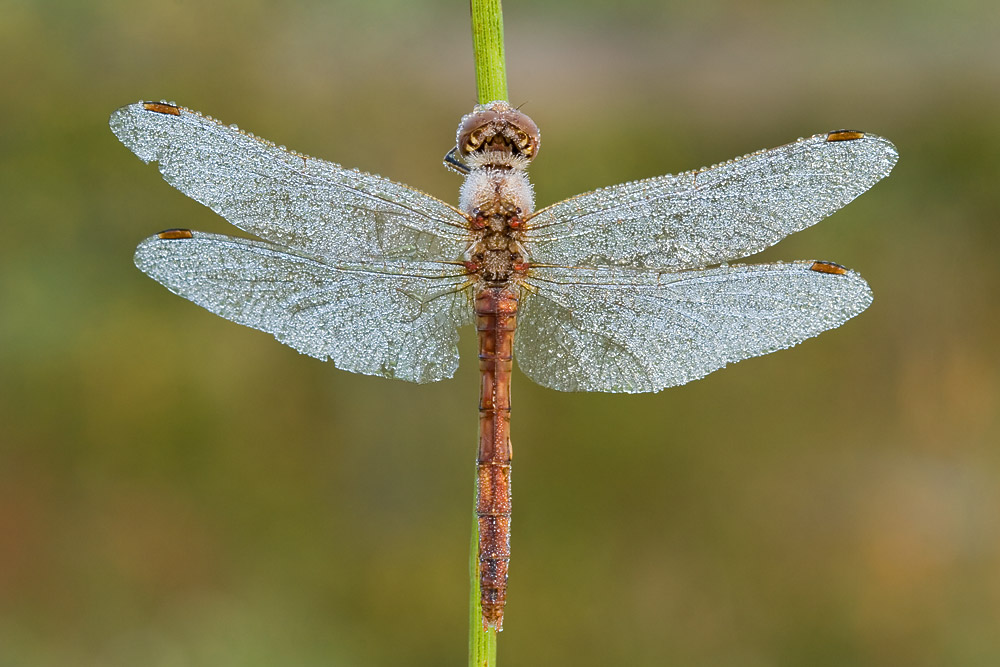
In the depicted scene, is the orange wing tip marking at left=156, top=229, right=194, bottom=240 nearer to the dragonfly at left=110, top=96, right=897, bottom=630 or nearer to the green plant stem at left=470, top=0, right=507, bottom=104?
the dragonfly at left=110, top=96, right=897, bottom=630

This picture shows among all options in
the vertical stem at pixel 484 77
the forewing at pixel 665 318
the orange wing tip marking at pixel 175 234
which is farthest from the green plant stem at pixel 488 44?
the orange wing tip marking at pixel 175 234

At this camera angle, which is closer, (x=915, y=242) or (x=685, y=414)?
(x=685, y=414)

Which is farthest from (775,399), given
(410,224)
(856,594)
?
(410,224)

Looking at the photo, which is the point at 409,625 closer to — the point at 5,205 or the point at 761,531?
the point at 761,531

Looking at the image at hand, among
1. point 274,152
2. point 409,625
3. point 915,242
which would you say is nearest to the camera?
point 274,152

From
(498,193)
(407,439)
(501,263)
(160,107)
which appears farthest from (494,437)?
(407,439)

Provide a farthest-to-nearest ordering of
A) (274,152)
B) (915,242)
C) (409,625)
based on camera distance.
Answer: (915,242), (409,625), (274,152)

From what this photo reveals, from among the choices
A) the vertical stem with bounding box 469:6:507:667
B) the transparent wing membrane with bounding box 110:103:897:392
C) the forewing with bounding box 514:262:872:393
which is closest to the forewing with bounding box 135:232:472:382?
the transparent wing membrane with bounding box 110:103:897:392

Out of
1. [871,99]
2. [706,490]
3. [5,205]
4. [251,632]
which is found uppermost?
[871,99]
